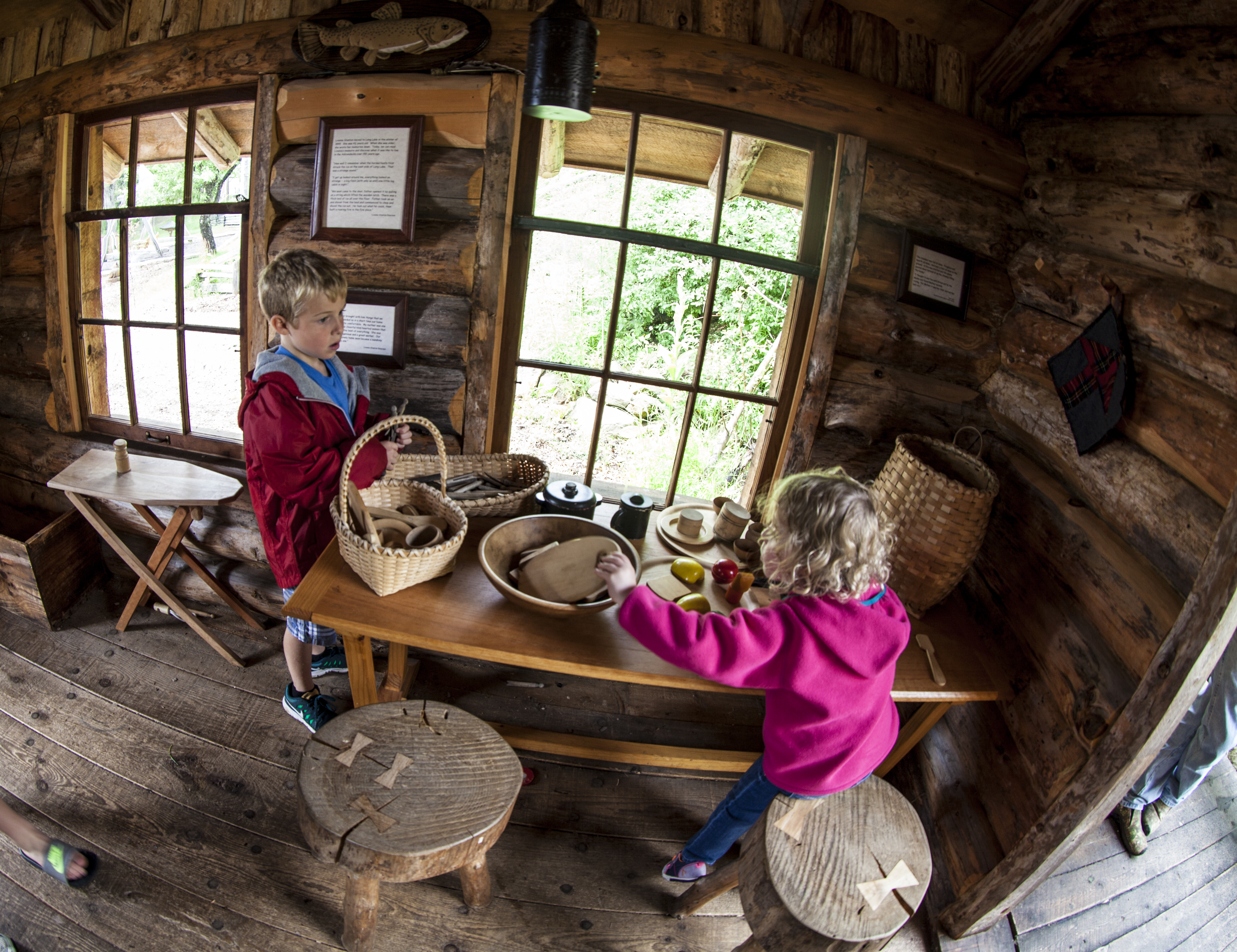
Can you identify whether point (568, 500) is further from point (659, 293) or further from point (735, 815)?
point (659, 293)

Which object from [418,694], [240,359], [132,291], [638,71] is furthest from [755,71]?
[132,291]

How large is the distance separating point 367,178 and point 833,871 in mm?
2790

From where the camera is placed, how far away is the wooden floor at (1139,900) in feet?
6.63

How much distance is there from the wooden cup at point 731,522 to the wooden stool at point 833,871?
0.89 metres

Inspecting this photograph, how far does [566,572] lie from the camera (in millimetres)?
1776

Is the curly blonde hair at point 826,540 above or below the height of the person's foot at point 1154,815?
above

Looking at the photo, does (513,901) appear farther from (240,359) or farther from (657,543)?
(240,359)

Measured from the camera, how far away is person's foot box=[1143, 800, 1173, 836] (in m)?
2.50

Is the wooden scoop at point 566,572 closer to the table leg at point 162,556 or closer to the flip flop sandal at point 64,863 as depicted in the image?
the flip flop sandal at point 64,863

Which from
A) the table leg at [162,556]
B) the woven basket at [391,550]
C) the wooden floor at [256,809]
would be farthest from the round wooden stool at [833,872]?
the table leg at [162,556]

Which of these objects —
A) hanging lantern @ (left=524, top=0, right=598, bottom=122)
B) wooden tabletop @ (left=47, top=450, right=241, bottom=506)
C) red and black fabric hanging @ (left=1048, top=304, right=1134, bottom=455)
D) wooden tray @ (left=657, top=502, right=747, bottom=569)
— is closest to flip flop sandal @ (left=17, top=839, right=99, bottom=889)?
wooden tabletop @ (left=47, top=450, right=241, bottom=506)

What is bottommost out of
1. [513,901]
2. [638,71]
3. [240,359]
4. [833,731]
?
[513,901]

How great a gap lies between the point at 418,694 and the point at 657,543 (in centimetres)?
135

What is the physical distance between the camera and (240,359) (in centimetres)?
262
